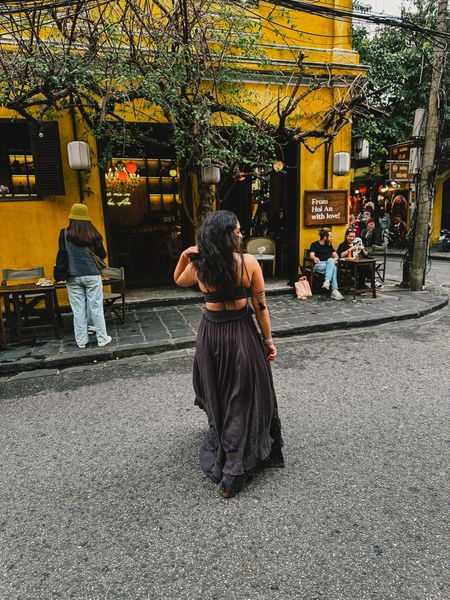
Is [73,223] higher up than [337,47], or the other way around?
[337,47]

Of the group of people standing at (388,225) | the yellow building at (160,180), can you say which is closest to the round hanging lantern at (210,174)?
the yellow building at (160,180)

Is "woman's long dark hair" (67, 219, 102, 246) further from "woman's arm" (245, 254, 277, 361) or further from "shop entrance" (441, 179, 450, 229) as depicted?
"shop entrance" (441, 179, 450, 229)

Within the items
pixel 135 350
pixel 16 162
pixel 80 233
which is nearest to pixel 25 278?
pixel 80 233

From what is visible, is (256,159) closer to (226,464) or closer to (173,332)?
(173,332)

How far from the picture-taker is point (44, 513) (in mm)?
2662

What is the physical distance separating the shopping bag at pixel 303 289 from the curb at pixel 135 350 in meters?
1.88

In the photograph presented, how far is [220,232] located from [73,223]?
12.1 ft

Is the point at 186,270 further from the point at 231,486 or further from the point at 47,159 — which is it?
the point at 47,159

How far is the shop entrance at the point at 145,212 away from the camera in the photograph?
12.0 meters

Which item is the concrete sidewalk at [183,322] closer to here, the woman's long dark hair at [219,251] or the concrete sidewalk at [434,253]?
the woman's long dark hair at [219,251]

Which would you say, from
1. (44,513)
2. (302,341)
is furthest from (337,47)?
(44,513)

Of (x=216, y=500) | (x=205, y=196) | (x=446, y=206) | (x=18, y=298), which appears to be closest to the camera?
(x=216, y=500)

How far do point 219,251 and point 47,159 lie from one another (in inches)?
245

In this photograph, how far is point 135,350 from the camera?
5844 millimetres
